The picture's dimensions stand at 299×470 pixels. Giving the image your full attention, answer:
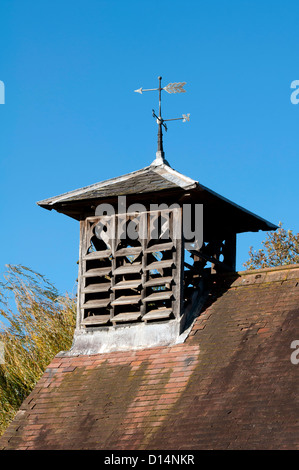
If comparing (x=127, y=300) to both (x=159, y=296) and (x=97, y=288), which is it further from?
(x=97, y=288)

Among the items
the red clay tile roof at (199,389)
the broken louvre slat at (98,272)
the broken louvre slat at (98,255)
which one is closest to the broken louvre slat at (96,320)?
the red clay tile roof at (199,389)

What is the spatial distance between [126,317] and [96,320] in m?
0.59

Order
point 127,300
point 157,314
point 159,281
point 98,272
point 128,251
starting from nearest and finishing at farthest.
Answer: point 157,314 → point 159,281 → point 127,300 → point 128,251 → point 98,272

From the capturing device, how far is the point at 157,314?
15.4 meters

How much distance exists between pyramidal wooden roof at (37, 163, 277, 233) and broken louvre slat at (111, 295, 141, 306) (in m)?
1.70

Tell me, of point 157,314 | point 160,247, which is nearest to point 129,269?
point 160,247

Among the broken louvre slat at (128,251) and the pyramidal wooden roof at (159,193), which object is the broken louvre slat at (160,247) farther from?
the pyramidal wooden roof at (159,193)

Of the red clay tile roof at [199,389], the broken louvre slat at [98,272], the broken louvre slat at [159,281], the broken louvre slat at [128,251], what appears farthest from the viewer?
the broken louvre slat at [98,272]

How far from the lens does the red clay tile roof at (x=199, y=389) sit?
12391 mm

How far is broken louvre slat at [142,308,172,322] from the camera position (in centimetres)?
1532

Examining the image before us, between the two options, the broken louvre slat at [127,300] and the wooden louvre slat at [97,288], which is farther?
the wooden louvre slat at [97,288]

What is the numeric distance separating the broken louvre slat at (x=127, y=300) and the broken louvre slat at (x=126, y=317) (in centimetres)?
19

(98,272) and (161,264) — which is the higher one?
(161,264)
